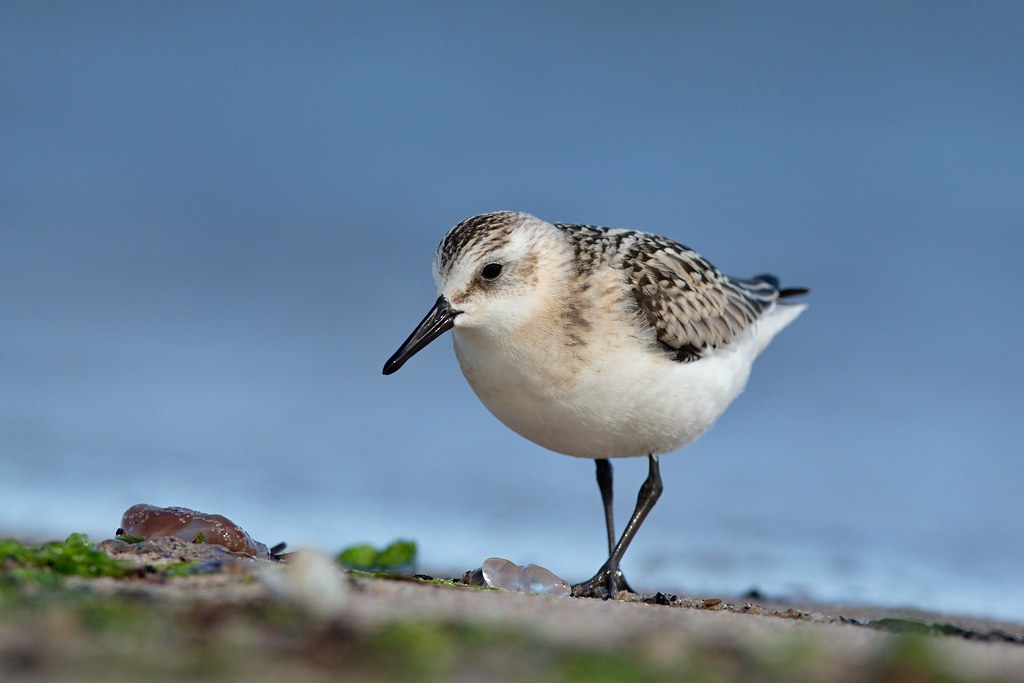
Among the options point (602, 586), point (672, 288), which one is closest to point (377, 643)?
point (602, 586)

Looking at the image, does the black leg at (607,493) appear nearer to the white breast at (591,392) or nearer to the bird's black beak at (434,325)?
the white breast at (591,392)

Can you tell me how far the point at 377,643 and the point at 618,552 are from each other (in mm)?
3281

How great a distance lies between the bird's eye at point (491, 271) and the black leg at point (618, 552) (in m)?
1.28

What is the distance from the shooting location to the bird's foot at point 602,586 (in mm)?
5205

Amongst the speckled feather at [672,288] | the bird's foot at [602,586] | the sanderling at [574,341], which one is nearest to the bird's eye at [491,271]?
the sanderling at [574,341]

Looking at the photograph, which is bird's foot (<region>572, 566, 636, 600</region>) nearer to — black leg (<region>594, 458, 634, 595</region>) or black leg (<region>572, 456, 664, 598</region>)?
black leg (<region>572, 456, 664, 598</region>)

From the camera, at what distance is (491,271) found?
5.23m

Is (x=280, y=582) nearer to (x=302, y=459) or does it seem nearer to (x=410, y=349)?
(x=410, y=349)

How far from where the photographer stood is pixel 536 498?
24.9ft

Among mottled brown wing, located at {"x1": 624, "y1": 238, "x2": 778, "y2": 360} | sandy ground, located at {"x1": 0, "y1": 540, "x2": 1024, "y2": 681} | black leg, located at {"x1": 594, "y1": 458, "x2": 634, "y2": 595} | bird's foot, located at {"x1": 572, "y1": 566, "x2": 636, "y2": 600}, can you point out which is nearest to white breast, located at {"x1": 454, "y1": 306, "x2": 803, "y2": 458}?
mottled brown wing, located at {"x1": 624, "y1": 238, "x2": 778, "y2": 360}

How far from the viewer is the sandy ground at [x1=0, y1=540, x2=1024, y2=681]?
90.5 inches

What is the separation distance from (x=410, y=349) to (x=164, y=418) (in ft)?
12.6

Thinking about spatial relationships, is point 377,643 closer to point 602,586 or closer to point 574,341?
point 574,341

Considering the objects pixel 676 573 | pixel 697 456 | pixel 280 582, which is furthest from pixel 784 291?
pixel 280 582
